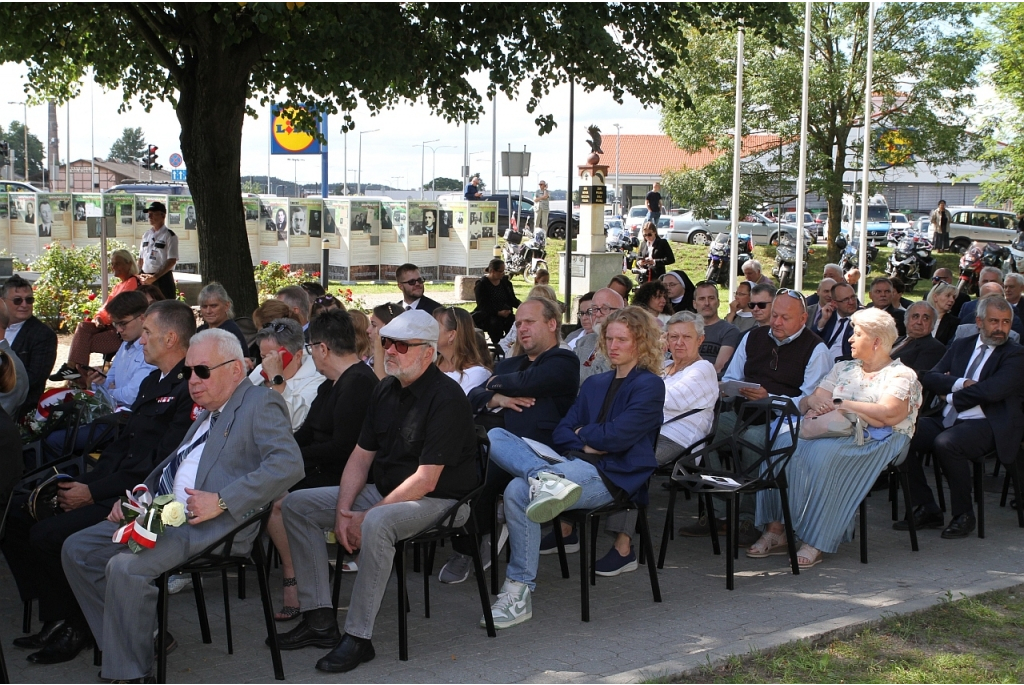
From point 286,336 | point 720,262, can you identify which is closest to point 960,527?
point 286,336

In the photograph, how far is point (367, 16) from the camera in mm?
10219

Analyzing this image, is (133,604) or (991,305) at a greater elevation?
(991,305)

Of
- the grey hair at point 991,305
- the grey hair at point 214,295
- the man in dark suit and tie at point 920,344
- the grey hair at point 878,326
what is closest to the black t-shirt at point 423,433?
the grey hair at point 878,326

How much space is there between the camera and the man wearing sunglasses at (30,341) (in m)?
7.21

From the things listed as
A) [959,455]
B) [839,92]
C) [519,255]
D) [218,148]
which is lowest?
[959,455]

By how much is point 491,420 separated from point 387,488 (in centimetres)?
123

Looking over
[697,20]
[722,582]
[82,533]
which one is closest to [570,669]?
[722,582]

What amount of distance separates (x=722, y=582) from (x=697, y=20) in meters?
7.24

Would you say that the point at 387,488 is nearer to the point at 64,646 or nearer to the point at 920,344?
the point at 64,646

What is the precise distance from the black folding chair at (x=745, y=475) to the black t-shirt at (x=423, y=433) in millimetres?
1478

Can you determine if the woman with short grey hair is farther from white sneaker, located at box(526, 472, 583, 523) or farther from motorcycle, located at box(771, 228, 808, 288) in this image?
motorcycle, located at box(771, 228, 808, 288)

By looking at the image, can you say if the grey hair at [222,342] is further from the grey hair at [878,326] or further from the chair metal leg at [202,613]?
the grey hair at [878,326]

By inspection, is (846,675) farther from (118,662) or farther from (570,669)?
(118,662)

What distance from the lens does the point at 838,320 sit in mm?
8570
